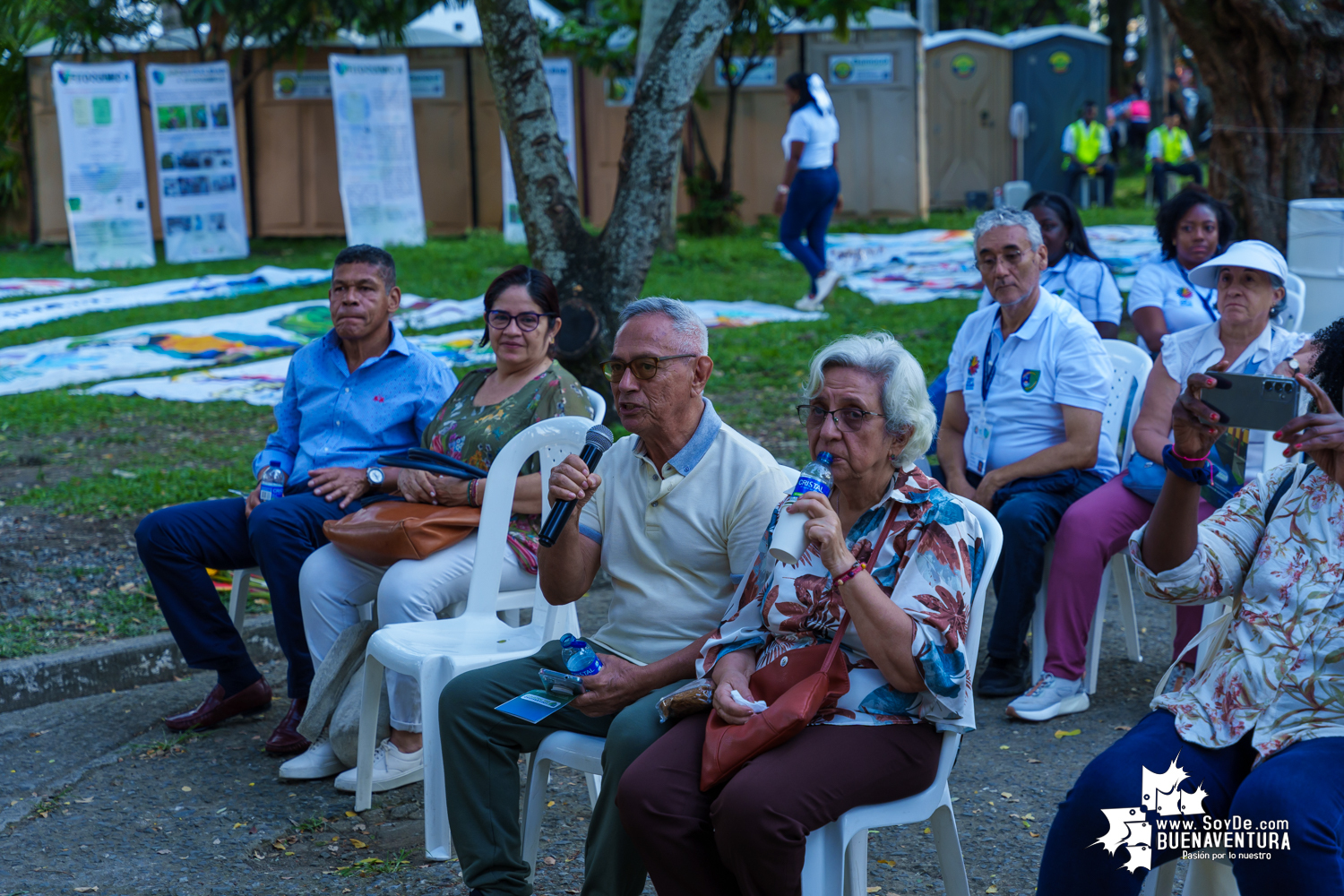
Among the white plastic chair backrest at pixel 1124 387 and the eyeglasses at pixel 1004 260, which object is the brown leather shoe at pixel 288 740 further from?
the white plastic chair backrest at pixel 1124 387

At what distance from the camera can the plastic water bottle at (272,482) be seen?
162 inches

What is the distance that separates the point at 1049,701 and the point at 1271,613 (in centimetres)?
165

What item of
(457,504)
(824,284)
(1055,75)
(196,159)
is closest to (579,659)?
(457,504)

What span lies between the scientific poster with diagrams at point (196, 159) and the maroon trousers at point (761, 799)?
15.0 m

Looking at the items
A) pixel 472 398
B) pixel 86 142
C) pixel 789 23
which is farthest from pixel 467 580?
pixel 789 23

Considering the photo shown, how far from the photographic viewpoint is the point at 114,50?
1645 cm

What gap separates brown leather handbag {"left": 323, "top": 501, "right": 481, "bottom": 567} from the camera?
11.9ft

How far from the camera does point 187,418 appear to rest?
26.3 ft

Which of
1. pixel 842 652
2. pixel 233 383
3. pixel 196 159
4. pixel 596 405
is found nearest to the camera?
pixel 842 652

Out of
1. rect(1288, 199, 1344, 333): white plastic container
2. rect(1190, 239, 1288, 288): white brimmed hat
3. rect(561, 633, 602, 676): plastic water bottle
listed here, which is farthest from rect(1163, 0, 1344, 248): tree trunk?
rect(561, 633, 602, 676): plastic water bottle

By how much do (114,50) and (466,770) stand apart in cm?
1649

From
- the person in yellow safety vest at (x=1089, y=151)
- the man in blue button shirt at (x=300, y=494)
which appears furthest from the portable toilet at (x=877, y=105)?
the man in blue button shirt at (x=300, y=494)

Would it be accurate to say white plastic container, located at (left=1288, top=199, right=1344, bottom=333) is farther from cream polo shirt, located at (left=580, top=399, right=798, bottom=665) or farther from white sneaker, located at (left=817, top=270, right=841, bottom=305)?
cream polo shirt, located at (left=580, top=399, right=798, bottom=665)

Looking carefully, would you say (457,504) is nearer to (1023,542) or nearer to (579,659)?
(579,659)
